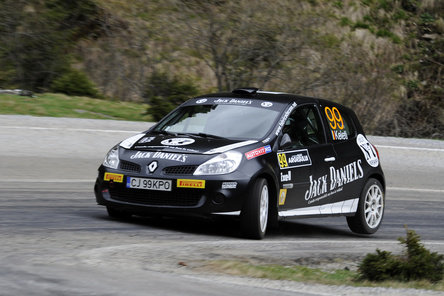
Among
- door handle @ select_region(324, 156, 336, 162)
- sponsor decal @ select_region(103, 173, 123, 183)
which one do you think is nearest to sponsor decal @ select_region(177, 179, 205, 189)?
sponsor decal @ select_region(103, 173, 123, 183)

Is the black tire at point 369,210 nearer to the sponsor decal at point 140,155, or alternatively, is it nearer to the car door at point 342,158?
the car door at point 342,158

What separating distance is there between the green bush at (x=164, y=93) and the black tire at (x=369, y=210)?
364 inches

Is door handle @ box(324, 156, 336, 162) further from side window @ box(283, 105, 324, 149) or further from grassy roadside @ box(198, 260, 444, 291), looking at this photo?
grassy roadside @ box(198, 260, 444, 291)

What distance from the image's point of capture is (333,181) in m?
10.4

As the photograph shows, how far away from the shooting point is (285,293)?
598 centimetres

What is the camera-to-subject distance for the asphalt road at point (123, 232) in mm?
6051

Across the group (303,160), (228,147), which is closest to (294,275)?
(228,147)

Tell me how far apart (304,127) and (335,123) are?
847mm

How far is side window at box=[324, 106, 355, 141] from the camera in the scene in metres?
10.7

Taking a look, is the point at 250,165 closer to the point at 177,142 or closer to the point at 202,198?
the point at 202,198

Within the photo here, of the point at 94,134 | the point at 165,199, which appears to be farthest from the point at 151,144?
the point at 94,134

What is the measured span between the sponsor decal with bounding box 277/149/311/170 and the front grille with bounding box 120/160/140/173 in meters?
1.54

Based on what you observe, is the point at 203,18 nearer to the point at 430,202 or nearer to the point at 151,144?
the point at 430,202

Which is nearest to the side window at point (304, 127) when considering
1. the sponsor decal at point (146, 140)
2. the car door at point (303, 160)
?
the car door at point (303, 160)
